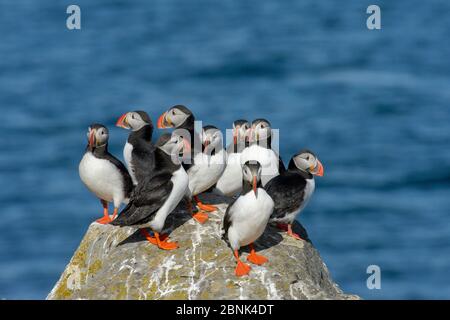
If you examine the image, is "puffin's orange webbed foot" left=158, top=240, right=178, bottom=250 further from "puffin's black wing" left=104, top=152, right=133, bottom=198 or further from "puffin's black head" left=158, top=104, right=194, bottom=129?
"puffin's black head" left=158, top=104, right=194, bottom=129

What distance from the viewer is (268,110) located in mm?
35281

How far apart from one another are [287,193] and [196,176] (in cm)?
100

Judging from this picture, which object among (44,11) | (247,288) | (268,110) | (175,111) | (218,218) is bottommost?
(247,288)

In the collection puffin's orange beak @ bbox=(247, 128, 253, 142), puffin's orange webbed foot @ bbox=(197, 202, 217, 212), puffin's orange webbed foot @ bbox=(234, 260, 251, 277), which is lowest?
puffin's orange webbed foot @ bbox=(234, 260, 251, 277)

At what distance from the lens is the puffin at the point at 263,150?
1242 cm

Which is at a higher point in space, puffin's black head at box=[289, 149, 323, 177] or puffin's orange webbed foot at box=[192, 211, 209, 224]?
puffin's black head at box=[289, 149, 323, 177]

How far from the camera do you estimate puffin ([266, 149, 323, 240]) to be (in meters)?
11.6

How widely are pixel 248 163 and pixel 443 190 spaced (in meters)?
21.7

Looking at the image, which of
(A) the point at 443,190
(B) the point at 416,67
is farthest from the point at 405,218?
(B) the point at 416,67

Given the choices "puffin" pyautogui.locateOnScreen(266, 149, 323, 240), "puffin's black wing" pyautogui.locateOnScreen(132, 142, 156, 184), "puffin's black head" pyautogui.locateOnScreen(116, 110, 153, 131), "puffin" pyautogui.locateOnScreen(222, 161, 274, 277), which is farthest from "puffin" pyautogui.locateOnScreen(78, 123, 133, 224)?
"puffin" pyautogui.locateOnScreen(222, 161, 274, 277)

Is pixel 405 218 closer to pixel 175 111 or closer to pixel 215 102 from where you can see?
pixel 215 102

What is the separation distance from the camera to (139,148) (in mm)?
12281

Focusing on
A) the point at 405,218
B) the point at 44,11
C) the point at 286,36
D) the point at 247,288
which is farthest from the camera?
the point at 44,11

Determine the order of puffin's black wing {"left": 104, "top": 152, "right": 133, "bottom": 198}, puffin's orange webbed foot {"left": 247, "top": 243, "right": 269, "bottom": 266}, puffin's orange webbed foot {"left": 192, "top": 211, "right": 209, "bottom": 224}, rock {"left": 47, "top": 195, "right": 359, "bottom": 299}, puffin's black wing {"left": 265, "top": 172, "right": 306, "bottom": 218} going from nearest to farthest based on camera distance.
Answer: rock {"left": 47, "top": 195, "right": 359, "bottom": 299}
puffin's orange webbed foot {"left": 247, "top": 243, "right": 269, "bottom": 266}
puffin's orange webbed foot {"left": 192, "top": 211, "right": 209, "bottom": 224}
puffin's black wing {"left": 265, "top": 172, "right": 306, "bottom": 218}
puffin's black wing {"left": 104, "top": 152, "right": 133, "bottom": 198}
